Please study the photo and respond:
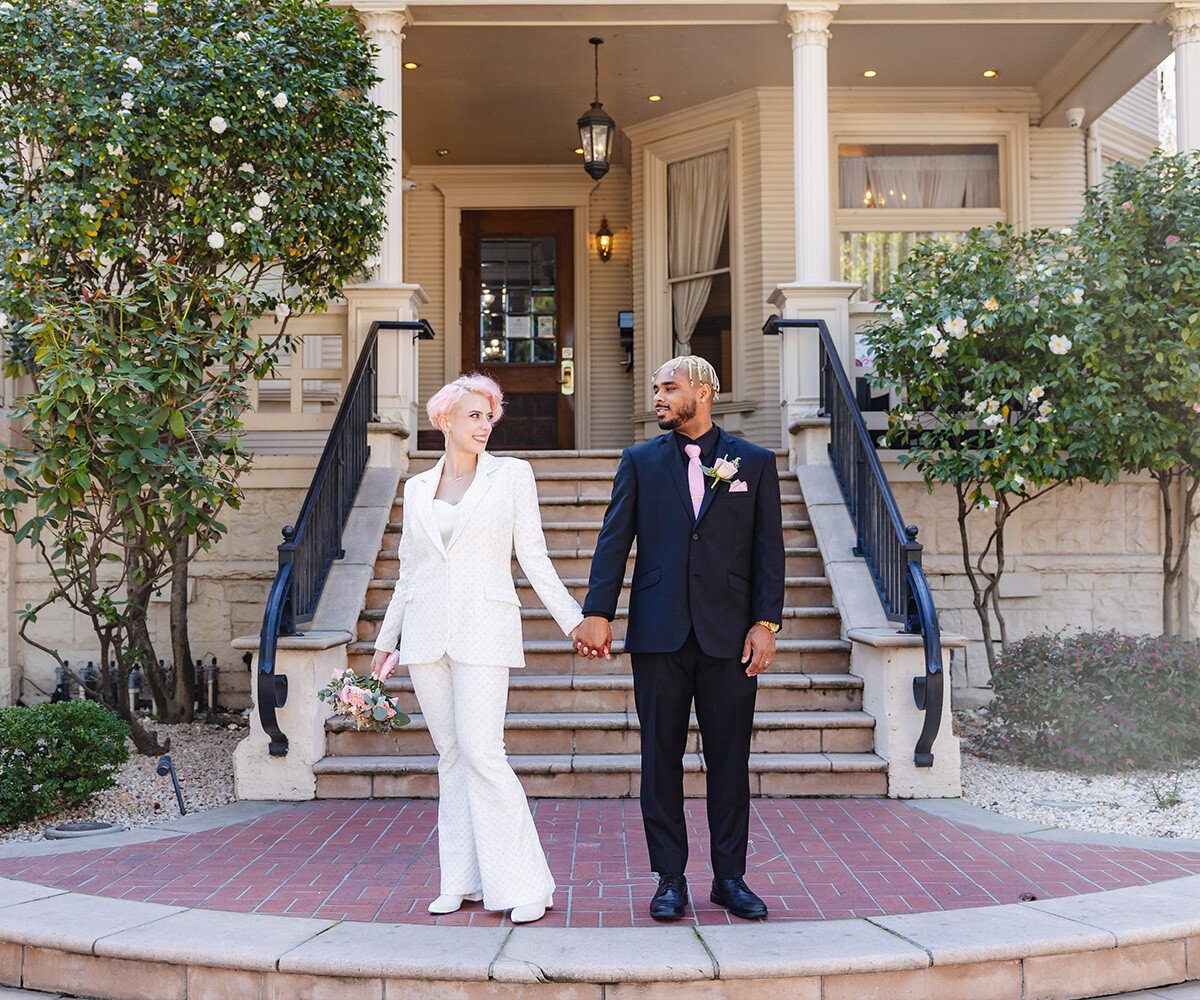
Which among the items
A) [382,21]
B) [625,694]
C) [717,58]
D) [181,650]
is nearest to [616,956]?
[625,694]

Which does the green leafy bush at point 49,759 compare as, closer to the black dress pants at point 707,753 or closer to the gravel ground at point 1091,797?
the black dress pants at point 707,753

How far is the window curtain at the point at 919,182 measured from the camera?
1066 centimetres

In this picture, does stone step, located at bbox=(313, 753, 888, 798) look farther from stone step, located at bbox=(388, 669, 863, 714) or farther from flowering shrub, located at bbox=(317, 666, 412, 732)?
flowering shrub, located at bbox=(317, 666, 412, 732)

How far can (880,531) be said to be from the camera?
6570mm

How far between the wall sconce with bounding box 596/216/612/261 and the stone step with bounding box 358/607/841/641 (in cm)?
603

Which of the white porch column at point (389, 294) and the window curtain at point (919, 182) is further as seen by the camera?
the window curtain at point (919, 182)

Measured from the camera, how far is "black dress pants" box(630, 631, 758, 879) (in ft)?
12.6

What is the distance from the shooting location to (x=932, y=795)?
18.6 ft

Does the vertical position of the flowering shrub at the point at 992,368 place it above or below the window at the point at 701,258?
below

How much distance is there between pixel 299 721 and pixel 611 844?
5.84ft

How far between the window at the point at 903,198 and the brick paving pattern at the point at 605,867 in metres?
6.39

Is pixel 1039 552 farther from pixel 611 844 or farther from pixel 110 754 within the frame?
pixel 110 754

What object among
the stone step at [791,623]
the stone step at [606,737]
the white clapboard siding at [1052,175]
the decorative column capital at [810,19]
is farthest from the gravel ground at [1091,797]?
the white clapboard siding at [1052,175]

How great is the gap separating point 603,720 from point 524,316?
22.9 feet
